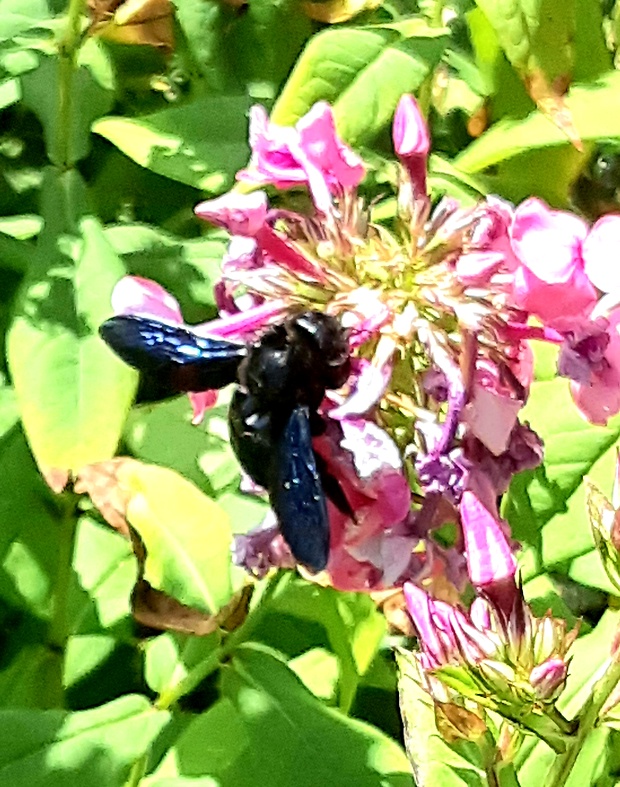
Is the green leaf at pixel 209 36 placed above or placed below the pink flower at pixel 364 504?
above

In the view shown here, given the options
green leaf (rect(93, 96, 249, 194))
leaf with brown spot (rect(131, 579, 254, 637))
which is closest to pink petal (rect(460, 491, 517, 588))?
leaf with brown spot (rect(131, 579, 254, 637))

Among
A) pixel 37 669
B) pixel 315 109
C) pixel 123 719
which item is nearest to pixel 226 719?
pixel 123 719

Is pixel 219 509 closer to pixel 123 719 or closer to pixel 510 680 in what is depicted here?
pixel 123 719

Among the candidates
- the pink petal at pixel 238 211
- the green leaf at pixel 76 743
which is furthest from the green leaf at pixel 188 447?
the pink petal at pixel 238 211

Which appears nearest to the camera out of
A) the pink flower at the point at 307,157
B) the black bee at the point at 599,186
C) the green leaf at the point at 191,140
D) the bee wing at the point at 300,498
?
the bee wing at the point at 300,498

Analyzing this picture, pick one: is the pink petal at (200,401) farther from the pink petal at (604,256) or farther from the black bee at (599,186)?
the black bee at (599,186)

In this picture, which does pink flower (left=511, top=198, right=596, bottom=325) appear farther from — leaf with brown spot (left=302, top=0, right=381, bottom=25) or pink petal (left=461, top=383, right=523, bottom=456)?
leaf with brown spot (left=302, top=0, right=381, bottom=25)

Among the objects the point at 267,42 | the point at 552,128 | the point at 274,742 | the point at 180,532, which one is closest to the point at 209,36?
the point at 267,42
